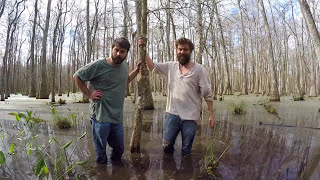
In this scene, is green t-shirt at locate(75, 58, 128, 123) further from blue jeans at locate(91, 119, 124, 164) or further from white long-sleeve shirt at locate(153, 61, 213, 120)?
white long-sleeve shirt at locate(153, 61, 213, 120)

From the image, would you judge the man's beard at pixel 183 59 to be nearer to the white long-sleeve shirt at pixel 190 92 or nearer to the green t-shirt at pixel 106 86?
the white long-sleeve shirt at pixel 190 92

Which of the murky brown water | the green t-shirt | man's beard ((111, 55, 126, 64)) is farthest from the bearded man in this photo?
the green t-shirt

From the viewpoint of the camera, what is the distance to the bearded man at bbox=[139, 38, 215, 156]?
3232 millimetres

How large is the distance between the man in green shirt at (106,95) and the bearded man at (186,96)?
510 mm

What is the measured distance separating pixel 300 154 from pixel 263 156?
602 millimetres

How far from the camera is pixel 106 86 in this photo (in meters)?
2.98

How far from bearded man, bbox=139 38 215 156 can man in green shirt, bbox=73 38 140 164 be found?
0.51m

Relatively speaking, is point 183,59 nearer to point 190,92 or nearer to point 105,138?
point 190,92

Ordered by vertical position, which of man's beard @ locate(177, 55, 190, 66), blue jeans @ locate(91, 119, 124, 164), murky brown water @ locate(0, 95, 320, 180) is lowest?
murky brown water @ locate(0, 95, 320, 180)

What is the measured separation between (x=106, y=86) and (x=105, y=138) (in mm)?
658

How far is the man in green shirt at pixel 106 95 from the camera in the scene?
2883 millimetres

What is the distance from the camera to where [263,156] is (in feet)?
10.9

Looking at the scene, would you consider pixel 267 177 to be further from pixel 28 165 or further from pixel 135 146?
pixel 28 165

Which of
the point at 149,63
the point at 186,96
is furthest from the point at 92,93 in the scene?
the point at 186,96
